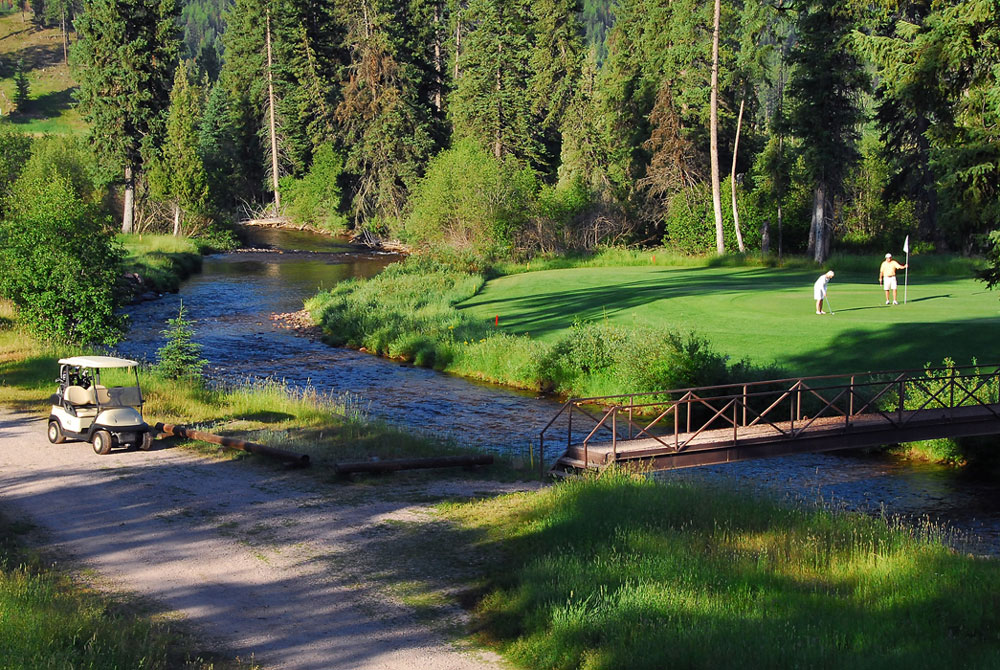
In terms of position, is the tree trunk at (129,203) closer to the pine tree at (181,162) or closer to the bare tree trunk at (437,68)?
the pine tree at (181,162)

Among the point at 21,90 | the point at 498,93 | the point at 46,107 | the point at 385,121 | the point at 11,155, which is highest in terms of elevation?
the point at 21,90

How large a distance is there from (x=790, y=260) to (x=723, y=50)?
52.4ft

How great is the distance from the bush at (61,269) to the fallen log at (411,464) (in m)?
15.8

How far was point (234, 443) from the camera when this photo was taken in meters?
19.3

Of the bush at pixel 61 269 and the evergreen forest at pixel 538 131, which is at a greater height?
the evergreen forest at pixel 538 131

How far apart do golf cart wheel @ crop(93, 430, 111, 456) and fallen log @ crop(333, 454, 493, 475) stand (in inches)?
192

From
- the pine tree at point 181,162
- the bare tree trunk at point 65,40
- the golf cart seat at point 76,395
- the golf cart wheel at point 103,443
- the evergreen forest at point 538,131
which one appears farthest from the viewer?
the bare tree trunk at point 65,40

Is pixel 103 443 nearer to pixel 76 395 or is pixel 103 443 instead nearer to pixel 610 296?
pixel 76 395

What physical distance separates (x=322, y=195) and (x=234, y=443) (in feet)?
245

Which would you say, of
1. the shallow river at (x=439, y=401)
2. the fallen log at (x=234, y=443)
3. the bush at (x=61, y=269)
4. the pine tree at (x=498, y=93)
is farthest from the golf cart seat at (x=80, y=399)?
the pine tree at (x=498, y=93)

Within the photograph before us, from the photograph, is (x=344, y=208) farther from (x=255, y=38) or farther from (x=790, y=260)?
(x=790, y=260)

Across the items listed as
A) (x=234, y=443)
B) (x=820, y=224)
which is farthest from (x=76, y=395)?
(x=820, y=224)

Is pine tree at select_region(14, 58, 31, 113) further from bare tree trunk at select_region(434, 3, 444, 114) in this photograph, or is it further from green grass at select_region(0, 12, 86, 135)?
bare tree trunk at select_region(434, 3, 444, 114)

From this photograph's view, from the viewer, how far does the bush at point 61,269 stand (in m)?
29.3
